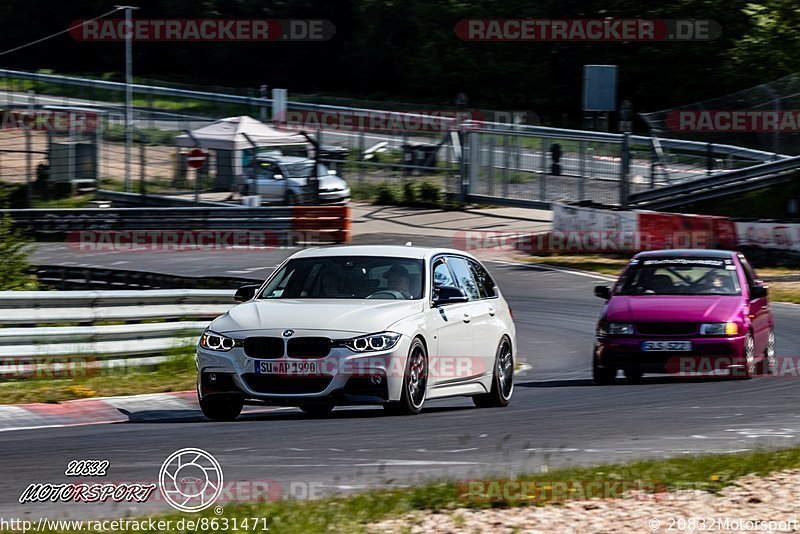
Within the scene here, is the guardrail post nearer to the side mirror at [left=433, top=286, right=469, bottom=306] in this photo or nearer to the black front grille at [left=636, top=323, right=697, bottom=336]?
the black front grille at [left=636, top=323, right=697, bottom=336]

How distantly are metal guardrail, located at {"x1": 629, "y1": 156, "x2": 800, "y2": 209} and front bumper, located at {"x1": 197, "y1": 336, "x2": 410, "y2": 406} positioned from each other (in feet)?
86.6

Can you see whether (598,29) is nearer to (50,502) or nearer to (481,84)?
(481,84)

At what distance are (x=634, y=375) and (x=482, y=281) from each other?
117 inches

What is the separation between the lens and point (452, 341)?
36.5 ft

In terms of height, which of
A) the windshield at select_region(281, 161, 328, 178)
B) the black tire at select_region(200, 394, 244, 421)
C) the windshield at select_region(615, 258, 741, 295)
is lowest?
the black tire at select_region(200, 394, 244, 421)

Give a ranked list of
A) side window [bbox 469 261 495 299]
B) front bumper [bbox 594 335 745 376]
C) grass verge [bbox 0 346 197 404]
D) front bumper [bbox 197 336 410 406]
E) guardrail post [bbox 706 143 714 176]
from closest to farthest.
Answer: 1. front bumper [bbox 197 336 410 406]
2. grass verge [bbox 0 346 197 404]
3. side window [bbox 469 261 495 299]
4. front bumper [bbox 594 335 745 376]
5. guardrail post [bbox 706 143 714 176]

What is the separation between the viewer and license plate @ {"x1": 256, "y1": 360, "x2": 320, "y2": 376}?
32.4ft

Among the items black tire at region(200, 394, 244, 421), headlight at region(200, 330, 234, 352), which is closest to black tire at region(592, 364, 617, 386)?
black tire at region(200, 394, 244, 421)

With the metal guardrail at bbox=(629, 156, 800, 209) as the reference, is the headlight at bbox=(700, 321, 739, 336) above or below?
below

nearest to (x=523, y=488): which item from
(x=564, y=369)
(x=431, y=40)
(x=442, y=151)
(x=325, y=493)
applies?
(x=325, y=493)

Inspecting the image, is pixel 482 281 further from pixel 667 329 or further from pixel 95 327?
pixel 95 327

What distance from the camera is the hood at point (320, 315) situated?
10.0 m

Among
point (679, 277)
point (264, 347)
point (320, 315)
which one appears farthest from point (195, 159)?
point (264, 347)

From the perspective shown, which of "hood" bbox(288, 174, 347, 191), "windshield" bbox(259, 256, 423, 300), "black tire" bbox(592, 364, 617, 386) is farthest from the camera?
"hood" bbox(288, 174, 347, 191)
